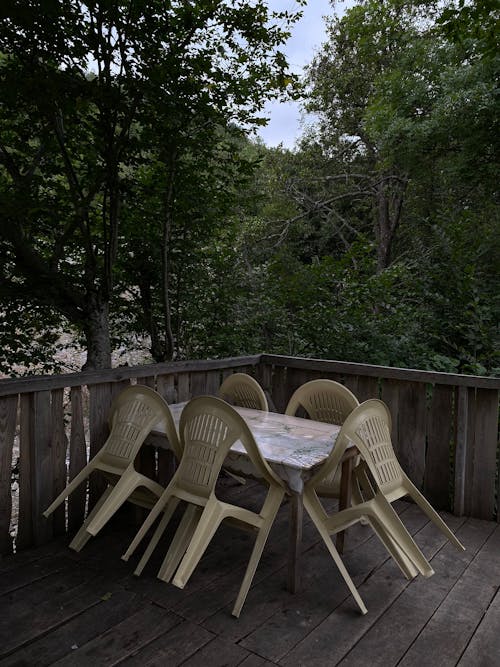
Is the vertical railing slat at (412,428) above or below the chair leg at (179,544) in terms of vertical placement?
above

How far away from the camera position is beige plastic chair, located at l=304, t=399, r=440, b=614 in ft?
7.11

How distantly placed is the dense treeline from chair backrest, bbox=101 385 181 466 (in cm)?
98

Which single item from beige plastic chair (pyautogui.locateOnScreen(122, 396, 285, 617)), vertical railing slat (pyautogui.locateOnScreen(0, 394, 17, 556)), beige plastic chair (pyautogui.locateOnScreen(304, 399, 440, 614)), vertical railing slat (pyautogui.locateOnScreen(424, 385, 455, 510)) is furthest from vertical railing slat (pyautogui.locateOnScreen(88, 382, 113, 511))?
vertical railing slat (pyautogui.locateOnScreen(424, 385, 455, 510))

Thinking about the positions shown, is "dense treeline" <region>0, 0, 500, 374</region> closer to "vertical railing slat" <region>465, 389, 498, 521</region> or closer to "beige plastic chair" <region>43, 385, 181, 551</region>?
"vertical railing slat" <region>465, 389, 498, 521</region>

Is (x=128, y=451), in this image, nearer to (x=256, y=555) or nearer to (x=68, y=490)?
(x=68, y=490)

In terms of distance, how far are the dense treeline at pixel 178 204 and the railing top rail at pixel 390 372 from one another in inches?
22.7

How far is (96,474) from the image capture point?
3.03 metres

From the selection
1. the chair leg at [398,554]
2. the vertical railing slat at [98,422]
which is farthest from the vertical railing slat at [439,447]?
the vertical railing slat at [98,422]

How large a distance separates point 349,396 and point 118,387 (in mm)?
1422

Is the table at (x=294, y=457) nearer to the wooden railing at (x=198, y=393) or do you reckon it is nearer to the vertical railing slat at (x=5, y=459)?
the wooden railing at (x=198, y=393)

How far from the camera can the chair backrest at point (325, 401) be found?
9.54 feet

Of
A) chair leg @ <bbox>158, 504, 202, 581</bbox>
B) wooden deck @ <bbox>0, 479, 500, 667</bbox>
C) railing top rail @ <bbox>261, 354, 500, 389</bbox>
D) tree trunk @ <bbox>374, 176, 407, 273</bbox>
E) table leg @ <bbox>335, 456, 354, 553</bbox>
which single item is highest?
tree trunk @ <bbox>374, 176, 407, 273</bbox>

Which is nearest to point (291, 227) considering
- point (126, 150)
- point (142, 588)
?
point (126, 150)

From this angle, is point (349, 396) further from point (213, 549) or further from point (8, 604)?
point (8, 604)
